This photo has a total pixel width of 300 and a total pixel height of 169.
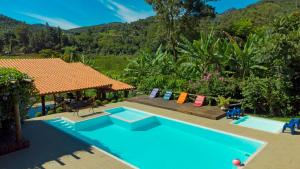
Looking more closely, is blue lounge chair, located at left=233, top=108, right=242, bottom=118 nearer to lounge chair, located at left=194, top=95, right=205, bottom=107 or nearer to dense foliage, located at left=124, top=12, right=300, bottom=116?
dense foliage, located at left=124, top=12, right=300, bottom=116

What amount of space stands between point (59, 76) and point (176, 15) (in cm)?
1312

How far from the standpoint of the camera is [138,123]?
13289 millimetres

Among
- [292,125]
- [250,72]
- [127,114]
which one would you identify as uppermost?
[250,72]

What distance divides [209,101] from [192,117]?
237cm

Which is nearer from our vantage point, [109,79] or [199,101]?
[199,101]

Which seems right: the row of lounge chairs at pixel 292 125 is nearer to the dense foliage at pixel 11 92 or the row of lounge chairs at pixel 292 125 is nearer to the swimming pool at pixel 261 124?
the swimming pool at pixel 261 124

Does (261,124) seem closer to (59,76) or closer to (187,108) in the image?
(187,108)

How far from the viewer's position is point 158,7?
981 inches

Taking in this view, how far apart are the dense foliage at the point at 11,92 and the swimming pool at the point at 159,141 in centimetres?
279

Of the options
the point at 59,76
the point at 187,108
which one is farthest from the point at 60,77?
the point at 187,108

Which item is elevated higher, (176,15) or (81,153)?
(176,15)

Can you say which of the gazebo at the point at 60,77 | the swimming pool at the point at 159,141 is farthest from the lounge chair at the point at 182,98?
the gazebo at the point at 60,77

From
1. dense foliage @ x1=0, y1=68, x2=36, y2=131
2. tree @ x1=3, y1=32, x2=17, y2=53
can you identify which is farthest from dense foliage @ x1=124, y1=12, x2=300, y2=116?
tree @ x1=3, y1=32, x2=17, y2=53

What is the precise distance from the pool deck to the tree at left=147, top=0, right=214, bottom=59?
15201 mm
